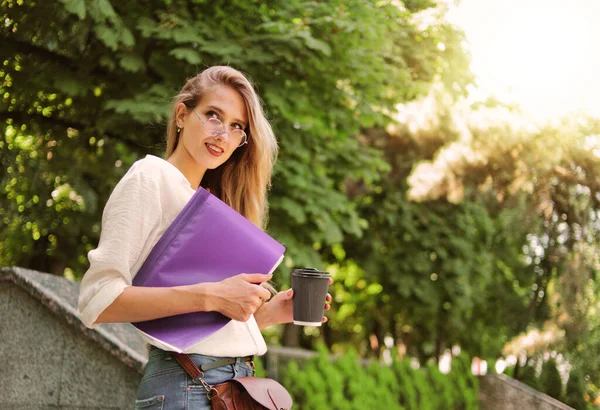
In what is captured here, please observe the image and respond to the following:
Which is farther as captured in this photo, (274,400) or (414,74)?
(414,74)

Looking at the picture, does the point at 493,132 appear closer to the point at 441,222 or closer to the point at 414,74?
the point at 414,74

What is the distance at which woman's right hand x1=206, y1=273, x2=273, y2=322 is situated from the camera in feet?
5.76

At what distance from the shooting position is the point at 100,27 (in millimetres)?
5832

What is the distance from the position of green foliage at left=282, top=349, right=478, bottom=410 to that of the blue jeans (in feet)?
17.4

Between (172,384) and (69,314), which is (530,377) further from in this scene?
(172,384)

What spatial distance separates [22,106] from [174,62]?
1768 millimetres

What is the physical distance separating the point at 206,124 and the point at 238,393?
792mm

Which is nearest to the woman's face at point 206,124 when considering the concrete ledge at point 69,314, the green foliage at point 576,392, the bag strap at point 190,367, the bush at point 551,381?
the bag strap at point 190,367

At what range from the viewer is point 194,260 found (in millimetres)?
1833

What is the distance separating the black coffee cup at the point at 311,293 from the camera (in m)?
2.00

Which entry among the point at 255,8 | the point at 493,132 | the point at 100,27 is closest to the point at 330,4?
the point at 255,8

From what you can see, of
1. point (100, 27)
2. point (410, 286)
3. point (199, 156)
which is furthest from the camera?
point (410, 286)

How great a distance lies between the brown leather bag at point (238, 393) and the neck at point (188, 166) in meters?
0.54

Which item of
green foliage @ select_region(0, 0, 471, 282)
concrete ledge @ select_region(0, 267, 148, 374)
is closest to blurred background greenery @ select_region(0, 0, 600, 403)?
green foliage @ select_region(0, 0, 471, 282)
